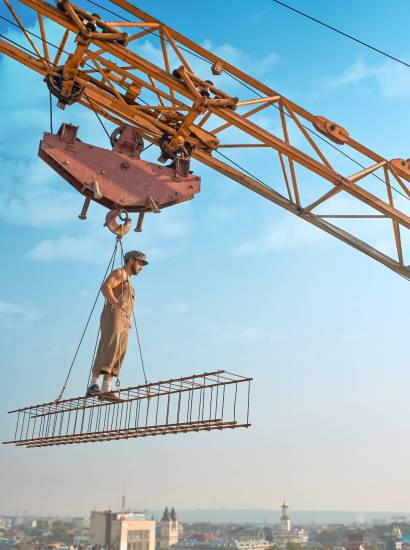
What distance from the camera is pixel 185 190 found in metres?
7.39

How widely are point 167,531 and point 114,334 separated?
4384 inches

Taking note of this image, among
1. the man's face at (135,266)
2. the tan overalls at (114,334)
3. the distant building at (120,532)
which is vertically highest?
the distant building at (120,532)

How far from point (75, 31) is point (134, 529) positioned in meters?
78.7

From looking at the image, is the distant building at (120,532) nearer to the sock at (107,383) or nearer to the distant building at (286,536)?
the distant building at (286,536)

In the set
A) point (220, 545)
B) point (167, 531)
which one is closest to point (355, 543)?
point (220, 545)

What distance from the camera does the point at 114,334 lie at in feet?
21.2

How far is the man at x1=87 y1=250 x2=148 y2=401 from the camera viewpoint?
6438 mm

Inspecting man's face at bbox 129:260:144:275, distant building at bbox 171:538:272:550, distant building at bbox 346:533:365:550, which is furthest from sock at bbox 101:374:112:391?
distant building at bbox 171:538:272:550

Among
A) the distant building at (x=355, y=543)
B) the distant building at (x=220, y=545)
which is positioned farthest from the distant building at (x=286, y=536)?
the distant building at (x=355, y=543)

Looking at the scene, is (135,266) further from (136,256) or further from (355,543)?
(355,543)

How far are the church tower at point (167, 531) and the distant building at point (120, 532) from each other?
21.7 metres

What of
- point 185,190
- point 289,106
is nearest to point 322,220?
point 289,106

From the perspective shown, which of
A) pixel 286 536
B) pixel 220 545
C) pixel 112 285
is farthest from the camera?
pixel 286 536

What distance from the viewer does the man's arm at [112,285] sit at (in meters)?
6.49
